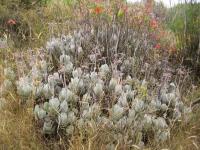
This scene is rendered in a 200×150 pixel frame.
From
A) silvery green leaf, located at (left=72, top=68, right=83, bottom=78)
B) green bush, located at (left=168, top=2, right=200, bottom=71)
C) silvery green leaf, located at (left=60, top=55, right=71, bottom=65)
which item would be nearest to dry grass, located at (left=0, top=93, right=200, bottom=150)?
silvery green leaf, located at (left=72, top=68, right=83, bottom=78)

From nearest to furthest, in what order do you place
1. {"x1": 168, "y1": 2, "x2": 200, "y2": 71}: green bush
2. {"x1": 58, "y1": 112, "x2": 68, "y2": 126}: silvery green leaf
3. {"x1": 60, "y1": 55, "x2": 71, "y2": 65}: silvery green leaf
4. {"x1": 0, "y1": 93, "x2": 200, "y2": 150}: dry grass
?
{"x1": 0, "y1": 93, "x2": 200, "y2": 150}: dry grass, {"x1": 58, "y1": 112, "x2": 68, "y2": 126}: silvery green leaf, {"x1": 60, "y1": 55, "x2": 71, "y2": 65}: silvery green leaf, {"x1": 168, "y1": 2, "x2": 200, "y2": 71}: green bush

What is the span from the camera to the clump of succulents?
3.54 metres

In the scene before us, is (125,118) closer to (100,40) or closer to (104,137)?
(104,137)

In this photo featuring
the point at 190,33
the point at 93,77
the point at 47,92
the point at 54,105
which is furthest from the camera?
the point at 190,33

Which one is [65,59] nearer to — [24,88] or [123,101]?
[24,88]

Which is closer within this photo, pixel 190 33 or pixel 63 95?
pixel 63 95

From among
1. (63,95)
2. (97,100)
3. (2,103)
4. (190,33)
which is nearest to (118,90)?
(97,100)

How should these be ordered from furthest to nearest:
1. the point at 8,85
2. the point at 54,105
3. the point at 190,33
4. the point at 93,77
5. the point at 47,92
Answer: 1. the point at 190,33
2. the point at 8,85
3. the point at 93,77
4. the point at 47,92
5. the point at 54,105

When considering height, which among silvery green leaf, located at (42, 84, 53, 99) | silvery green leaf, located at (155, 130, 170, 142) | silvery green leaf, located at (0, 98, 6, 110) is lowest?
silvery green leaf, located at (155, 130, 170, 142)

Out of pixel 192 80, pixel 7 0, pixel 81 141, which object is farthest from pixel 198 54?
pixel 7 0

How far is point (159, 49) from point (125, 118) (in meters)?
1.95

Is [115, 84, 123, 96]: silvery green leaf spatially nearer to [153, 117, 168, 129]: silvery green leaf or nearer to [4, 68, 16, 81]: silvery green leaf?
[153, 117, 168, 129]: silvery green leaf

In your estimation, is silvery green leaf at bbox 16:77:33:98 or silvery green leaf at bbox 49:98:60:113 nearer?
silvery green leaf at bbox 49:98:60:113

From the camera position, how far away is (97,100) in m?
3.81
